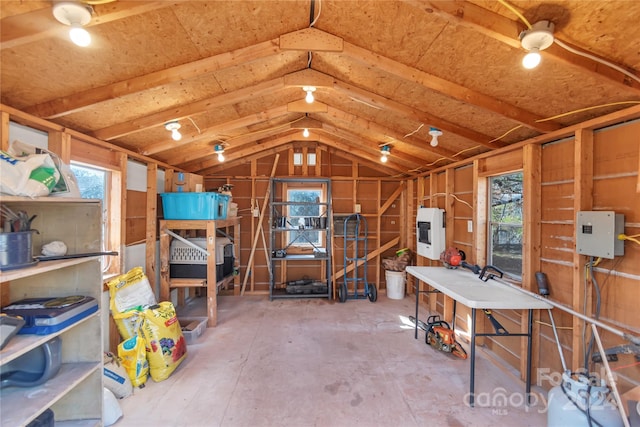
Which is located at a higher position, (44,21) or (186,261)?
(44,21)

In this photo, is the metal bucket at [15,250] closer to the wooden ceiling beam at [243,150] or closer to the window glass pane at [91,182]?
the window glass pane at [91,182]

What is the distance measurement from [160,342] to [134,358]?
21cm

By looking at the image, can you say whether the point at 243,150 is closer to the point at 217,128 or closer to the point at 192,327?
the point at 217,128

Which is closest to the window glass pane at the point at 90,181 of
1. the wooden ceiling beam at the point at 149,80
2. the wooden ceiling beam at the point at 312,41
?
the wooden ceiling beam at the point at 149,80

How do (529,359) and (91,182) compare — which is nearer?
(529,359)

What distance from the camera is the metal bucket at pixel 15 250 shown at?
127 cm

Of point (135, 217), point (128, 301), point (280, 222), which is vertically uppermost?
point (135, 217)

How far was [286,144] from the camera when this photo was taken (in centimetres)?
516

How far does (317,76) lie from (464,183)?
91.9 inches

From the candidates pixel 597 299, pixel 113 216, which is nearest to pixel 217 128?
pixel 113 216

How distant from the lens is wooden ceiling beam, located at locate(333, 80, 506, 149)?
2.62 metres

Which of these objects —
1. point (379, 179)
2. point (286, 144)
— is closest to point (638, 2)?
point (379, 179)

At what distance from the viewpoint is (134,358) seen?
7.71 feet

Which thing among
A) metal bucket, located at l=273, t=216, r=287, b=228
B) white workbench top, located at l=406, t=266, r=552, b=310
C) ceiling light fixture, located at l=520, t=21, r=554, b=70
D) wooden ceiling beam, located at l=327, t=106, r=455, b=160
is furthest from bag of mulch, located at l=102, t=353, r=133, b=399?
ceiling light fixture, located at l=520, t=21, r=554, b=70
